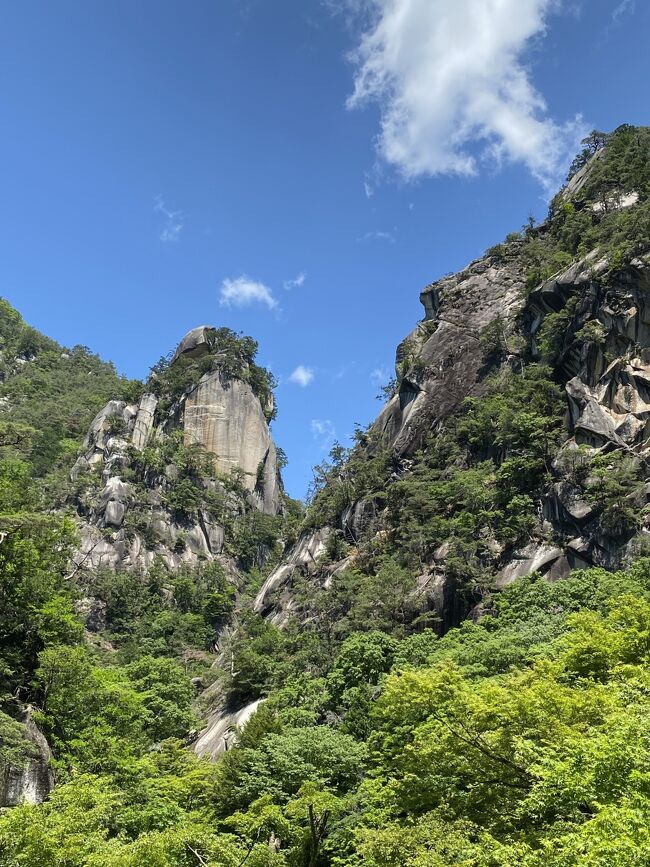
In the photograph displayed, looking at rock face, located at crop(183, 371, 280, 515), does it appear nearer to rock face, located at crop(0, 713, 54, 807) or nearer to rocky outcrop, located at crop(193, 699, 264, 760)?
rocky outcrop, located at crop(193, 699, 264, 760)

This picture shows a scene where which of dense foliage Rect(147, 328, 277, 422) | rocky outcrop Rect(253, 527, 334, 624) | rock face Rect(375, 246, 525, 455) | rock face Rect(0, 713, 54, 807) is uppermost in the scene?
dense foliage Rect(147, 328, 277, 422)

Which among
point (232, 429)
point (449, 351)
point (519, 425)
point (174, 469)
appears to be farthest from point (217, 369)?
point (519, 425)

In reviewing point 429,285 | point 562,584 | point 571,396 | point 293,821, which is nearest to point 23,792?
point 293,821

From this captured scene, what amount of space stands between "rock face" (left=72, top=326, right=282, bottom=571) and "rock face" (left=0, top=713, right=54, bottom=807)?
38.6 metres

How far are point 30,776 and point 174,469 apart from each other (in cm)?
4932

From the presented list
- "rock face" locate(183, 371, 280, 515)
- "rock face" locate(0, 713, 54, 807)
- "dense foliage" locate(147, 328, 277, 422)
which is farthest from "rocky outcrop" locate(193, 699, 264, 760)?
"dense foliage" locate(147, 328, 277, 422)

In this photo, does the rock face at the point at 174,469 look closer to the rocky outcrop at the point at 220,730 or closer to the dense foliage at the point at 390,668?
the dense foliage at the point at 390,668

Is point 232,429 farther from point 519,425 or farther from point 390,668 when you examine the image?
point 390,668

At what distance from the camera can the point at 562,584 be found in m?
23.1

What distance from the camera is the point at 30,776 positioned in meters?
Answer: 14.8

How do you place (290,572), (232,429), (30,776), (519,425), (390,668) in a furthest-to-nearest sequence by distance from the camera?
(232,429), (290,572), (519,425), (390,668), (30,776)

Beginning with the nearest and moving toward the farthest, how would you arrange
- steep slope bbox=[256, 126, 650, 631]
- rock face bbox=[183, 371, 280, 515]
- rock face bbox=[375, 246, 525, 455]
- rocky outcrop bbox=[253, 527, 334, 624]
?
steep slope bbox=[256, 126, 650, 631] < rocky outcrop bbox=[253, 527, 334, 624] < rock face bbox=[375, 246, 525, 455] < rock face bbox=[183, 371, 280, 515]

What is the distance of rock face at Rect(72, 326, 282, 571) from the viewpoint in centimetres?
5609

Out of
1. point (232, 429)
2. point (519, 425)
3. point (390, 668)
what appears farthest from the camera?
point (232, 429)
